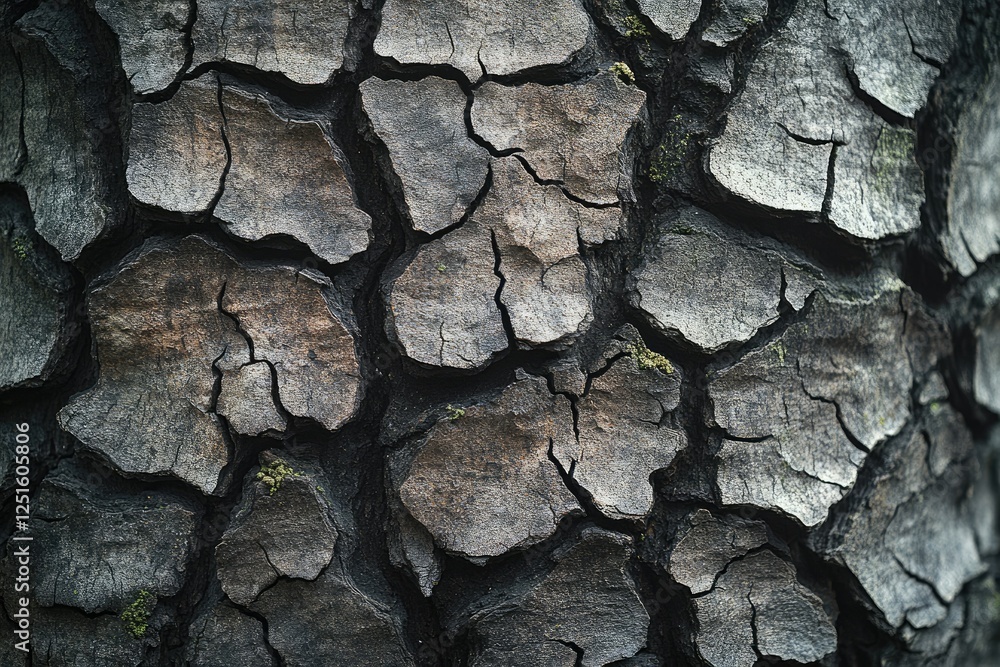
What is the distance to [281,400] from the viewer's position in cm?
107

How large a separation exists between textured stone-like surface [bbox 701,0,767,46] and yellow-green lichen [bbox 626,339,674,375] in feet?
1.60

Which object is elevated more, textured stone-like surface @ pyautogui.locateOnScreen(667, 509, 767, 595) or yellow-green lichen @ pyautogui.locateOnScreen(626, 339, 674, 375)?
yellow-green lichen @ pyautogui.locateOnScreen(626, 339, 674, 375)

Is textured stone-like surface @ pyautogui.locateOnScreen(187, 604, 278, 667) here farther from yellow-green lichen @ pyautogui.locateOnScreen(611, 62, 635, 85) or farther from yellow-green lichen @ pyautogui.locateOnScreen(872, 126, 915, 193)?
yellow-green lichen @ pyautogui.locateOnScreen(872, 126, 915, 193)

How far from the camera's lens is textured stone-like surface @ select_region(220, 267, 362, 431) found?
3.51ft

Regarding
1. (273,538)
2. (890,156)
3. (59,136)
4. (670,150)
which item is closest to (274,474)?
(273,538)

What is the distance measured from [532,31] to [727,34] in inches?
12.3

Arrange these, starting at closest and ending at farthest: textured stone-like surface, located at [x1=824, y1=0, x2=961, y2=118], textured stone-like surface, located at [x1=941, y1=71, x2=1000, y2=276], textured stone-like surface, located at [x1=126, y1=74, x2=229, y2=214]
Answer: textured stone-like surface, located at [x1=126, y1=74, x2=229, y2=214] → textured stone-like surface, located at [x1=824, y1=0, x2=961, y2=118] → textured stone-like surface, located at [x1=941, y1=71, x2=1000, y2=276]

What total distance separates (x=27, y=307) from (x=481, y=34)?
0.83 meters

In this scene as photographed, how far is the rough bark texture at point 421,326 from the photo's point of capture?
1070 millimetres

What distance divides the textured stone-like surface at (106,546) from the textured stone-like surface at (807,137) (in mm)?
980

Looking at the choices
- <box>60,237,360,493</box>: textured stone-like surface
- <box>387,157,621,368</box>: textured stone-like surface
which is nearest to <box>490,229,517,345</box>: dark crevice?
<box>387,157,621,368</box>: textured stone-like surface

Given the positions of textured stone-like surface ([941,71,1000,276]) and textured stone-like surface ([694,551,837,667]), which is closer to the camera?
textured stone-like surface ([694,551,837,667])

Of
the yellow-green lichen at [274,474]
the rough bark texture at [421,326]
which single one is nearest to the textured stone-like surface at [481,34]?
the rough bark texture at [421,326]

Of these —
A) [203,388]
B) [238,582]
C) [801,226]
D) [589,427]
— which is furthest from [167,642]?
[801,226]
